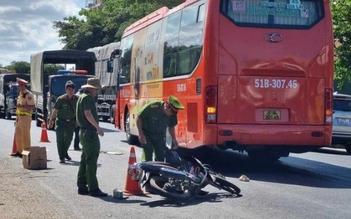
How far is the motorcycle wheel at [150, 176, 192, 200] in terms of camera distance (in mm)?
10844

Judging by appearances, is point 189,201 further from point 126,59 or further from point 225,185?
point 126,59

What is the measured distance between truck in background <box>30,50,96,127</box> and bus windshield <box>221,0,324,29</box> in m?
15.0

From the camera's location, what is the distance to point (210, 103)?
14000 millimetres

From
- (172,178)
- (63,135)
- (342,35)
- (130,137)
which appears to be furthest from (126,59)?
(172,178)

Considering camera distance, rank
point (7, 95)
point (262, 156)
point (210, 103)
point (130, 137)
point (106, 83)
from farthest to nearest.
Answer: point (7, 95) < point (106, 83) < point (130, 137) < point (262, 156) < point (210, 103)

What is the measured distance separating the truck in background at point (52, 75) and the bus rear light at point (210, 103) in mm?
14952

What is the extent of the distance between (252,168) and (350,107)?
5924 mm

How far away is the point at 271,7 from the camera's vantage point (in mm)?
14391

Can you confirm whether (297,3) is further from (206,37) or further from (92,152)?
(92,152)

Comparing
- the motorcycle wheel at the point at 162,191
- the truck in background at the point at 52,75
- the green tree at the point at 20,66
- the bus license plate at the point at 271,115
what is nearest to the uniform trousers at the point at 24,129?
the bus license plate at the point at 271,115

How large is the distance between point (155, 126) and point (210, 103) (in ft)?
6.99

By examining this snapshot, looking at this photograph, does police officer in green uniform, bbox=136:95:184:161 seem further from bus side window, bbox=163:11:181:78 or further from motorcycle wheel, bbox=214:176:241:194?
bus side window, bbox=163:11:181:78

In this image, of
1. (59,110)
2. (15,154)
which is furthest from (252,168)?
(15,154)

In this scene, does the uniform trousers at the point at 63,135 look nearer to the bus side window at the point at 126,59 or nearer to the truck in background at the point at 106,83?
the bus side window at the point at 126,59
